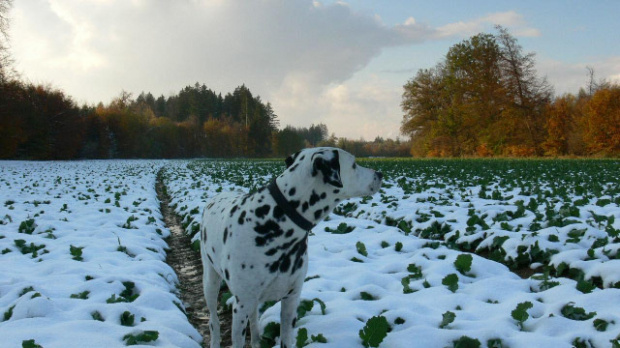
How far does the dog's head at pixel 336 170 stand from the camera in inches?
118

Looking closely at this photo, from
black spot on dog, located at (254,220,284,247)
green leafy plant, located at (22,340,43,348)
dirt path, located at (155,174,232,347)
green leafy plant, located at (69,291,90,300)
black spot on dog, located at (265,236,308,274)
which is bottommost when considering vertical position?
dirt path, located at (155,174,232,347)

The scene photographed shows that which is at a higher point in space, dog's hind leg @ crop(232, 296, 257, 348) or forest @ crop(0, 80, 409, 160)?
forest @ crop(0, 80, 409, 160)

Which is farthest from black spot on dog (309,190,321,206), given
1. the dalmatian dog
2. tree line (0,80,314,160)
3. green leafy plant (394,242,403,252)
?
tree line (0,80,314,160)

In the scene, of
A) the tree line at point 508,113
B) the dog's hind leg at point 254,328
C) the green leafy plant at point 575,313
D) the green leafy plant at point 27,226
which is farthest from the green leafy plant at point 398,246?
the tree line at point 508,113

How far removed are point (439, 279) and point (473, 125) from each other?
51.4 meters

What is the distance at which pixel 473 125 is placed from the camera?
51938 mm

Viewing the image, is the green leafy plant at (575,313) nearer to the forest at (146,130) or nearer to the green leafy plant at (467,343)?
the green leafy plant at (467,343)

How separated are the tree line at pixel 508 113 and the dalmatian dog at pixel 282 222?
49.3 metres

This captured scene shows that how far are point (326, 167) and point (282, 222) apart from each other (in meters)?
0.56

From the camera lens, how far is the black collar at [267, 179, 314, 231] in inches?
120

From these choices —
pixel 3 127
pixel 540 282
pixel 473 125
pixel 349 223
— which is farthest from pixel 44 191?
pixel 473 125

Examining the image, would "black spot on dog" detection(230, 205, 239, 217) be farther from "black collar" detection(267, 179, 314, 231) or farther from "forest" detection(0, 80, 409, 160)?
"forest" detection(0, 80, 409, 160)

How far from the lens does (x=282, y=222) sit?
309cm

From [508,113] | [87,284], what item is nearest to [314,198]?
[87,284]
